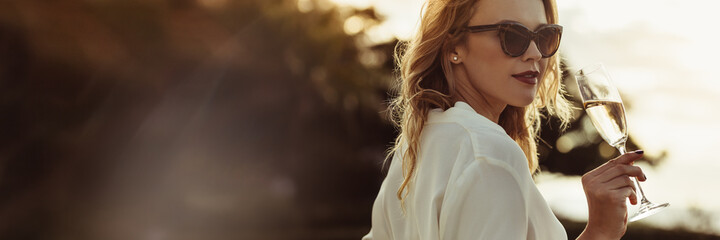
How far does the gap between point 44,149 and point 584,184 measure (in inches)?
619

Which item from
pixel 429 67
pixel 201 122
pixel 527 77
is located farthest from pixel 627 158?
pixel 201 122

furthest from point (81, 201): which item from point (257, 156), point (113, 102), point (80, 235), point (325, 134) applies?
point (325, 134)

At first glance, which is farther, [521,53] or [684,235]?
[684,235]

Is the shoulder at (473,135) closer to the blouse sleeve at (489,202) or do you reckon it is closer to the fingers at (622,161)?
the blouse sleeve at (489,202)

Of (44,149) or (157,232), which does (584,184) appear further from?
(157,232)

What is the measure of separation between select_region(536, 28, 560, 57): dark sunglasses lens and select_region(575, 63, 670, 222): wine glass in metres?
0.38

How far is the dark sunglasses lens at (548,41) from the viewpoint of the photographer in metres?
2.25

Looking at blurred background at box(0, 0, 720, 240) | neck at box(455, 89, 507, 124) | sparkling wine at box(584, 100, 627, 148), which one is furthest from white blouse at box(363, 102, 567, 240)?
blurred background at box(0, 0, 720, 240)

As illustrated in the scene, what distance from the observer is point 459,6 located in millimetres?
2260

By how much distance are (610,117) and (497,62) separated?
596 mm

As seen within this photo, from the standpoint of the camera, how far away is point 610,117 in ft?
8.44

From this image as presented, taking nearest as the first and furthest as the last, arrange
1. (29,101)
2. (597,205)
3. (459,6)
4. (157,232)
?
1. (597,205)
2. (459,6)
3. (29,101)
4. (157,232)

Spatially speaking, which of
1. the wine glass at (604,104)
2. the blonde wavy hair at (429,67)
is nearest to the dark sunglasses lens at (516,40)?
the blonde wavy hair at (429,67)

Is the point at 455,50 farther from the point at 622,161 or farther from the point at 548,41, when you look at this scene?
the point at 622,161
